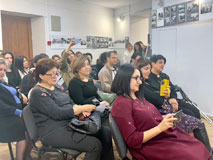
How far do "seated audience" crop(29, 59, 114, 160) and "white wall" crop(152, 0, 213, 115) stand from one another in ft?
9.56

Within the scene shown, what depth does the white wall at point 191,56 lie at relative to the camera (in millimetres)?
3834

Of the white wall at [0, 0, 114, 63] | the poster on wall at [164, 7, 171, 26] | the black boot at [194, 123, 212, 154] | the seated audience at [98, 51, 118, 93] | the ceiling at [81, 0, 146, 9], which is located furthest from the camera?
the ceiling at [81, 0, 146, 9]

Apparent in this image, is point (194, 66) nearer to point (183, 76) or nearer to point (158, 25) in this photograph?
point (183, 76)

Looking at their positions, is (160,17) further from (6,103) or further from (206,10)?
(6,103)

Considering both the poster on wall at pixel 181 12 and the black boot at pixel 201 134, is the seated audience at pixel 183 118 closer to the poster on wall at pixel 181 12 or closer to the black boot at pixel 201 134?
the black boot at pixel 201 134

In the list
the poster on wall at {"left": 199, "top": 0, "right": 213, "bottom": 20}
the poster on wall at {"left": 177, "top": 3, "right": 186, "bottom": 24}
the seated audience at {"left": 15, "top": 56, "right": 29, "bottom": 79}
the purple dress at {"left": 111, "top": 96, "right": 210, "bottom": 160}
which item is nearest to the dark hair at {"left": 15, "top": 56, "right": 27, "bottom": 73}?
the seated audience at {"left": 15, "top": 56, "right": 29, "bottom": 79}

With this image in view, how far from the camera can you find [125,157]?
5.19 feet

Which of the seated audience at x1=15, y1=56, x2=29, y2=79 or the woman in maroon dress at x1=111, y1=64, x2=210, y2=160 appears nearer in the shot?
the woman in maroon dress at x1=111, y1=64, x2=210, y2=160

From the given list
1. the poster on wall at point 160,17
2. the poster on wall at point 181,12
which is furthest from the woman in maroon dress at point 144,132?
the poster on wall at point 160,17

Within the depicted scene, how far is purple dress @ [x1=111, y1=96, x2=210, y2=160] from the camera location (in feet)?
4.74

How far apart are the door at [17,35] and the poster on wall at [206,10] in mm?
4431

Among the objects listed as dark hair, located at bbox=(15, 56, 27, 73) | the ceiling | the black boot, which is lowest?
the black boot

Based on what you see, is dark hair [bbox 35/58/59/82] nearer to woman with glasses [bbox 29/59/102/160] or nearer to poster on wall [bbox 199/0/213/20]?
woman with glasses [bbox 29/59/102/160]

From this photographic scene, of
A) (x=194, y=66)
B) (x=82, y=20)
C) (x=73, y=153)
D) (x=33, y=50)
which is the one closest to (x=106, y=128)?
(x=73, y=153)
